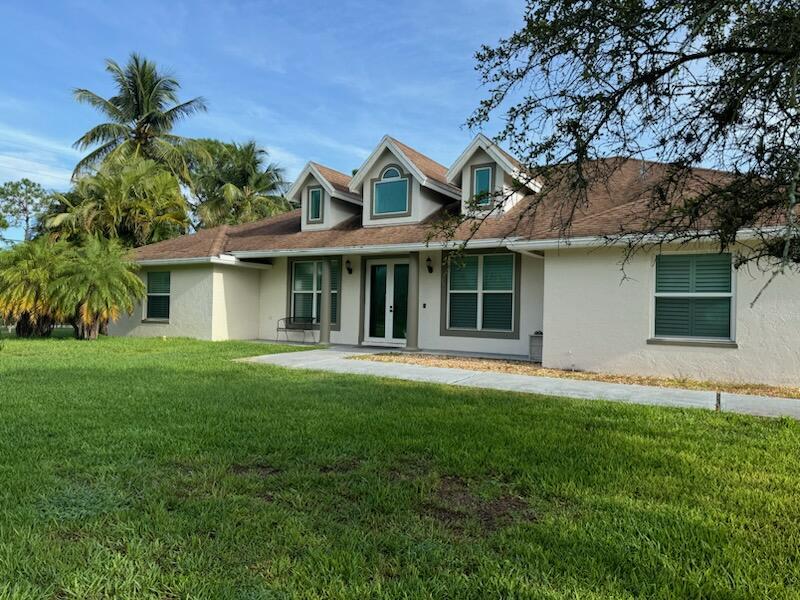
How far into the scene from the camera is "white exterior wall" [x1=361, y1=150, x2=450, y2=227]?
14.6 m

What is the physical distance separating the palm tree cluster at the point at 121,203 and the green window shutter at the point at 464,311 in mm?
9240

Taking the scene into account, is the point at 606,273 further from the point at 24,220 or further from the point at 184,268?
the point at 24,220

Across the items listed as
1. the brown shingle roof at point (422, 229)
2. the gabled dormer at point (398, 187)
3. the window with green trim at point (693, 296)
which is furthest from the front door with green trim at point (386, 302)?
the window with green trim at point (693, 296)

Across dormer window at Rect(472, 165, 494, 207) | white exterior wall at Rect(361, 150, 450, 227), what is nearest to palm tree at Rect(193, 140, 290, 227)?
white exterior wall at Rect(361, 150, 450, 227)

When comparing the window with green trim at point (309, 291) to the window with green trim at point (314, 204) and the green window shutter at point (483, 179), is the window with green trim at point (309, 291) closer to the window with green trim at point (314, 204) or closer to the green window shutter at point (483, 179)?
the window with green trim at point (314, 204)

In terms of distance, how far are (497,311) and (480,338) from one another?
2.64 ft

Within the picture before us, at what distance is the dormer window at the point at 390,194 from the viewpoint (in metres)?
14.8

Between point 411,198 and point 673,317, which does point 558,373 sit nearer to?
point 673,317

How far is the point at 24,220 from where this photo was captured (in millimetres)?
42562

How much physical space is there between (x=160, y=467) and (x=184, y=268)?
43.5 ft

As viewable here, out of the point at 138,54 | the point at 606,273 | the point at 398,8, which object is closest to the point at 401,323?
the point at 606,273

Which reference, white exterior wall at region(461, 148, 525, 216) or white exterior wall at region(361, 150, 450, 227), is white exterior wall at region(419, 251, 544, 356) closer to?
white exterior wall at region(361, 150, 450, 227)

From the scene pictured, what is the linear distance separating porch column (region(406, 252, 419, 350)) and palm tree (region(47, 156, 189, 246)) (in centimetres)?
1262

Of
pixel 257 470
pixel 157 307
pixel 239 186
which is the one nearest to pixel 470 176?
pixel 157 307
